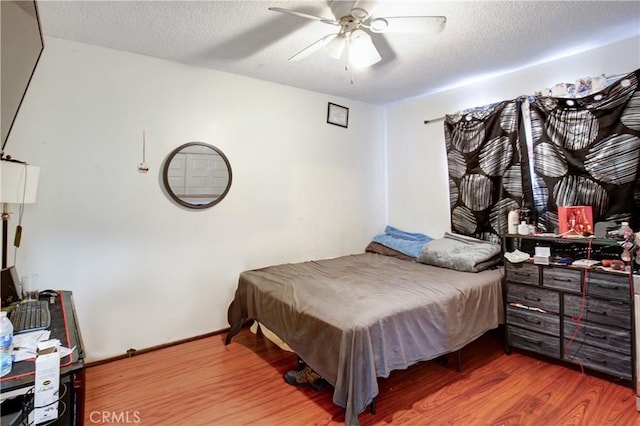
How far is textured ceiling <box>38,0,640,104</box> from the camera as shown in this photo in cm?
201

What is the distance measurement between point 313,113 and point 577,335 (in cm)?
300

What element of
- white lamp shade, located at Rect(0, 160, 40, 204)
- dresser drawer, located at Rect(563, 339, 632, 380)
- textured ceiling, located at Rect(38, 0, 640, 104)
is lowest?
dresser drawer, located at Rect(563, 339, 632, 380)

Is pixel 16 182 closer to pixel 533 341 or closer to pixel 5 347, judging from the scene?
pixel 5 347

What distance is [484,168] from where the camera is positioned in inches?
125

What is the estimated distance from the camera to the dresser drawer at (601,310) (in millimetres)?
2076

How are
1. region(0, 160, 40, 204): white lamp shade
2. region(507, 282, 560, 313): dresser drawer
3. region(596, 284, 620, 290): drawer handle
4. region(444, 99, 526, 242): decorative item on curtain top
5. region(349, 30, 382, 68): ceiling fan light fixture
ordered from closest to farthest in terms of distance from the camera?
1. region(0, 160, 40, 204): white lamp shade
2. region(349, 30, 382, 68): ceiling fan light fixture
3. region(596, 284, 620, 290): drawer handle
4. region(507, 282, 560, 313): dresser drawer
5. region(444, 99, 526, 242): decorative item on curtain top

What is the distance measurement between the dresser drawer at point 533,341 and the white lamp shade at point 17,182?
11.0 feet

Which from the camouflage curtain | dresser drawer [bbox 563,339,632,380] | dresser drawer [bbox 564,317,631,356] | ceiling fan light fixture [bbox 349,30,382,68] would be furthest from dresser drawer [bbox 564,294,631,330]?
ceiling fan light fixture [bbox 349,30,382,68]

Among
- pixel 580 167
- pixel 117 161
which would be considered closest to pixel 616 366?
pixel 580 167

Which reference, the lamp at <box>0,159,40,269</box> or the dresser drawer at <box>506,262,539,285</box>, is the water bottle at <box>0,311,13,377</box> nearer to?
the lamp at <box>0,159,40,269</box>

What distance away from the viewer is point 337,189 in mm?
3863

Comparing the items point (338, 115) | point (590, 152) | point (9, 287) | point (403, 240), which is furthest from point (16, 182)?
point (590, 152)

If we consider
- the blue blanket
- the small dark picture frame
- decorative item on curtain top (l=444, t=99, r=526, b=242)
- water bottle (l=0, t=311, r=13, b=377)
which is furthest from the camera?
the small dark picture frame

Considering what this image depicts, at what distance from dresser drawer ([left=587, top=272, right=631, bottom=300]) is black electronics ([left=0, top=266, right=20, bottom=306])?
3.54m
